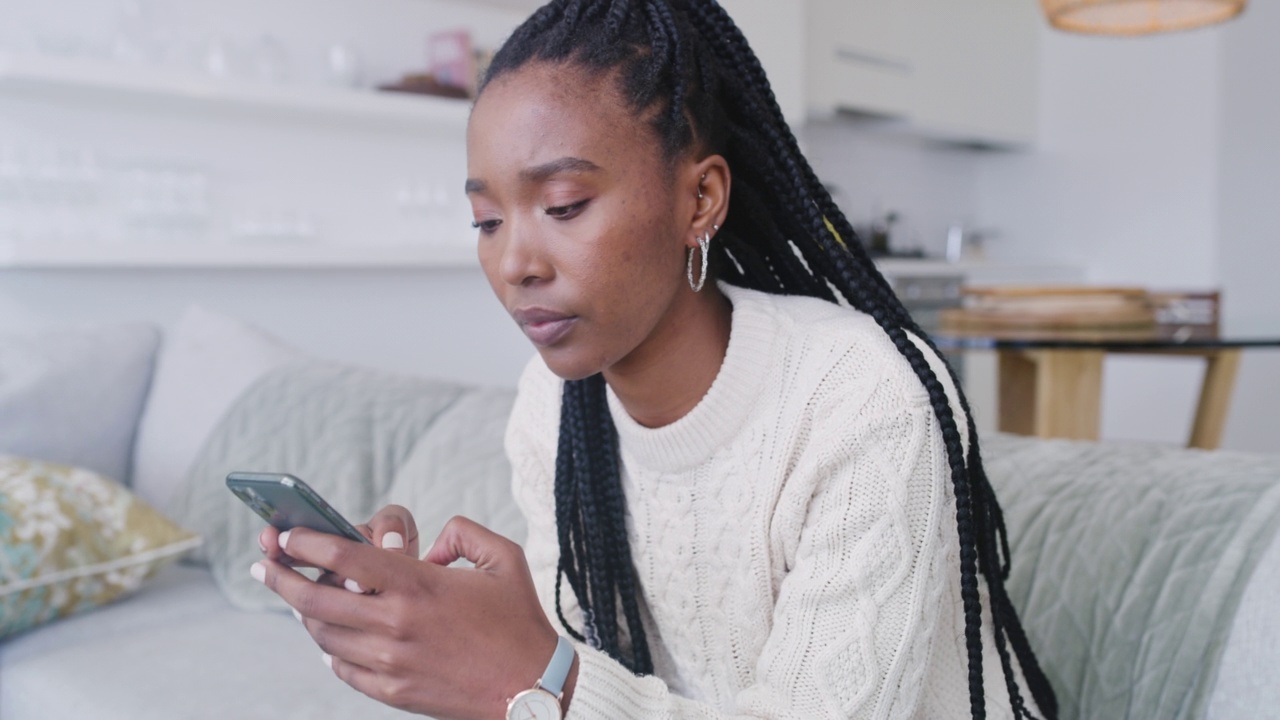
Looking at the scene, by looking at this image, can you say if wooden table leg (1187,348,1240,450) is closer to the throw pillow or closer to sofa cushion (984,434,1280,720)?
sofa cushion (984,434,1280,720)

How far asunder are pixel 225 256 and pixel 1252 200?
411 cm

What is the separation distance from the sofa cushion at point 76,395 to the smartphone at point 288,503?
4.77 feet

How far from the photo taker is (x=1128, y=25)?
314 centimetres

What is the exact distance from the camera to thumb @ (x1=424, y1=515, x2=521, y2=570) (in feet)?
2.64

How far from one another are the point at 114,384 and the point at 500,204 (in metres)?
1.54

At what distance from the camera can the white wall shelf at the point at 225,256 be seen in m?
2.41

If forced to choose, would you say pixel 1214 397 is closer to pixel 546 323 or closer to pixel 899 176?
pixel 546 323

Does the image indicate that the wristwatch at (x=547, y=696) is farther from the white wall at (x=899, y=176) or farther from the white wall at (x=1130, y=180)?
the white wall at (x=1130, y=180)

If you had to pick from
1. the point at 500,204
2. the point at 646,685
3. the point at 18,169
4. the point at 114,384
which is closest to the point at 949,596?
the point at 646,685

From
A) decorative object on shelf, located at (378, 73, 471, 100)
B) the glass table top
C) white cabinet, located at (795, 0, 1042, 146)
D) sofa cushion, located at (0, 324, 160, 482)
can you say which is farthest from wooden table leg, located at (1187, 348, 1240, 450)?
sofa cushion, located at (0, 324, 160, 482)

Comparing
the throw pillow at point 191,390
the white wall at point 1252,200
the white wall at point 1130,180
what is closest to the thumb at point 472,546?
the throw pillow at point 191,390

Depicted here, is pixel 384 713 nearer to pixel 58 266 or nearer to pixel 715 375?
pixel 715 375

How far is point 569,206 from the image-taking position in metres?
0.83

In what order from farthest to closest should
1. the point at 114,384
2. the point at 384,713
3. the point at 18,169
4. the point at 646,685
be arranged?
the point at 18,169 < the point at 114,384 < the point at 384,713 < the point at 646,685
